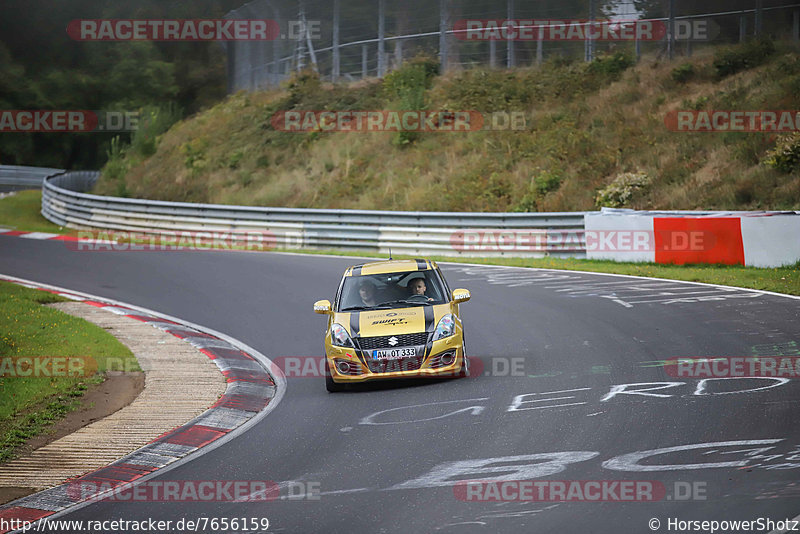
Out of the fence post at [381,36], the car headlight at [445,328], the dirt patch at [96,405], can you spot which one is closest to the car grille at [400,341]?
the car headlight at [445,328]

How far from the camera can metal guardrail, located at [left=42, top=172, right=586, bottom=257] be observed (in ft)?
79.1

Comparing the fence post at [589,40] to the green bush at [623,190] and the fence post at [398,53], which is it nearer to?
the fence post at [398,53]

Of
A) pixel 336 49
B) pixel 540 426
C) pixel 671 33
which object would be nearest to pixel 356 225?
Result: pixel 336 49

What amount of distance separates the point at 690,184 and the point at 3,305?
757 inches

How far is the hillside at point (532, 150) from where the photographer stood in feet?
92.3

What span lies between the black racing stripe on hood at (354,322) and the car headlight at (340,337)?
8cm

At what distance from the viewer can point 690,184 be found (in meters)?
27.9

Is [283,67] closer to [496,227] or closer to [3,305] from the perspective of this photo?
[496,227]

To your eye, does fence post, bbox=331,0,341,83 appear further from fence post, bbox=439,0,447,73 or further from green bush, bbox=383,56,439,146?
fence post, bbox=439,0,447,73

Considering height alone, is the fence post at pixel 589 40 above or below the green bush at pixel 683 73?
above

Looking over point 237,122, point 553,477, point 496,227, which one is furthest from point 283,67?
point 553,477

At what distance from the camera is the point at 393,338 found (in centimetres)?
1152

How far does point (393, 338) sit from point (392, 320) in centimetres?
38

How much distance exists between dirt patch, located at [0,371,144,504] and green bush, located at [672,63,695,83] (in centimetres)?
2569
